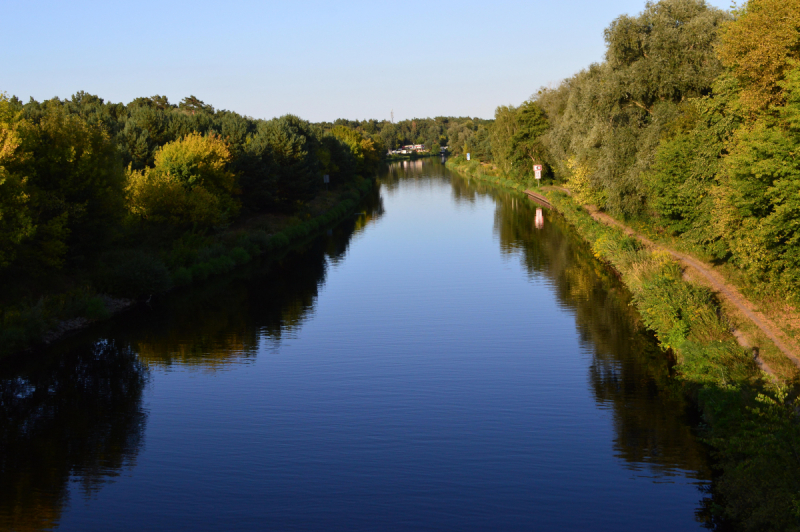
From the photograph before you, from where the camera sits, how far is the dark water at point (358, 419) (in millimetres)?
12844

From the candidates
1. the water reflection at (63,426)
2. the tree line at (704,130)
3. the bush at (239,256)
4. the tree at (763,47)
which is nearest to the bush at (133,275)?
the water reflection at (63,426)

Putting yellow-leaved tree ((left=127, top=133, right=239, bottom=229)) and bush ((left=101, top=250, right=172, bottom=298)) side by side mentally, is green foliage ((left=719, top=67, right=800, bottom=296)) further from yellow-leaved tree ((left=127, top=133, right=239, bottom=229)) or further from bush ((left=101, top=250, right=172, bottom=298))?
yellow-leaved tree ((left=127, top=133, right=239, bottom=229))

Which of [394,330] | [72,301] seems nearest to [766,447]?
[394,330]

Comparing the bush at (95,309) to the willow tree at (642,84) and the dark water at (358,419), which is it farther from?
the willow tree at (642,84)

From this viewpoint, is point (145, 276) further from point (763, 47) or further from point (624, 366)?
point (763, 47)

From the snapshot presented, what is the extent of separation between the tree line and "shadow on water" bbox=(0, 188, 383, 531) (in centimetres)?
1519

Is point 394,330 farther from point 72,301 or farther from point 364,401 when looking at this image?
point 72,301

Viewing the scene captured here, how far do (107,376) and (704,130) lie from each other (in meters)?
22.0

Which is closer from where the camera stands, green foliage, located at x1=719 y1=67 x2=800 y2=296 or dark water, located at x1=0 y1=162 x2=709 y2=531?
dark water, located at x1=0 y1=162 x2=709 y2=531

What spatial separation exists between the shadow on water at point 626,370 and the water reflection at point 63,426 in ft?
35.4

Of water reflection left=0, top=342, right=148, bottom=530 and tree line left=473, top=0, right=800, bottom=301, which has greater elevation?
tree line left=473, top=0, right=800, bottom=301

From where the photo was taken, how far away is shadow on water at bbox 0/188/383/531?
1448 centimetres

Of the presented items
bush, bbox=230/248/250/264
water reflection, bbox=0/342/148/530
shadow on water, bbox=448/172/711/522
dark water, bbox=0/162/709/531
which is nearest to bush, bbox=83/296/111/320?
dark water, bbox=0/162/709/531

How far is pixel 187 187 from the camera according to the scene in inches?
1534
